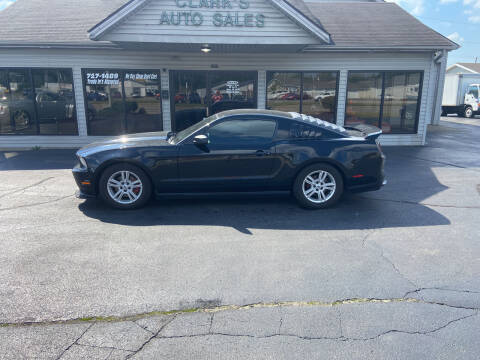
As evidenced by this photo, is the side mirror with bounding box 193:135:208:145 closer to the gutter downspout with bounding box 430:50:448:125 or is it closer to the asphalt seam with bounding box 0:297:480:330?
the asphalt seam with bounding box 0:297:480:330

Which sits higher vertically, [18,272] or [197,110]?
[197,110]

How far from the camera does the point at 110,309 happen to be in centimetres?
318

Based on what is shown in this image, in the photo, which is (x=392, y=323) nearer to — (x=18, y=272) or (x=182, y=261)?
(x=182, y=261)

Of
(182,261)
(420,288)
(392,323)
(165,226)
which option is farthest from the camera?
Answer: (165,226)

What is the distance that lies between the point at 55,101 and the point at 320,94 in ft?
27.8

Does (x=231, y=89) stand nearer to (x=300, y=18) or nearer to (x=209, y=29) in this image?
(x=209, y=29)

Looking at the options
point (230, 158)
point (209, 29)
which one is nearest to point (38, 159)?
point (209, 29)

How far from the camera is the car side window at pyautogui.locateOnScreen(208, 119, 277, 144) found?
5.78 m

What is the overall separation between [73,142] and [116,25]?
14.5ft

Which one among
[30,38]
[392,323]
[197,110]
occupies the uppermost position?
[30,38]

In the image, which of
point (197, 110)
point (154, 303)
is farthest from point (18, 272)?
point (197, 110)

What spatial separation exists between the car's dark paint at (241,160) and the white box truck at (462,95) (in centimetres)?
2473

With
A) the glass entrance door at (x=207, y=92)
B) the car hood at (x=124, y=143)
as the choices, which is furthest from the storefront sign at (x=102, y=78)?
the car hood at (x=124, y=143)

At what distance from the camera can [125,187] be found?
5.75 m
